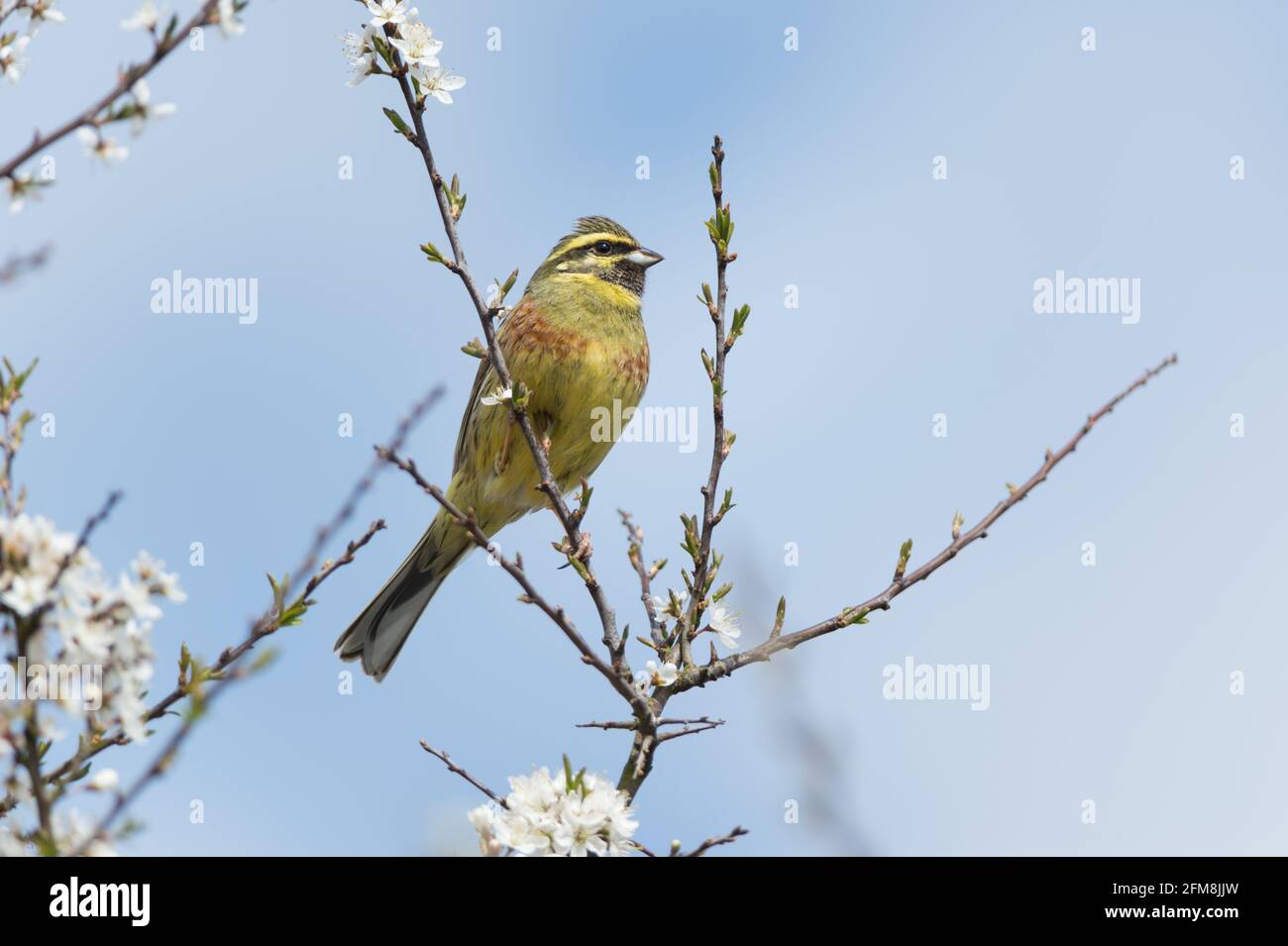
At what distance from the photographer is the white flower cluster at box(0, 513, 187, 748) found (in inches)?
89.3

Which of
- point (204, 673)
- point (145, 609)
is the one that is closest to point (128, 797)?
point (145, 609)

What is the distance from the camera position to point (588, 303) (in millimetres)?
7375

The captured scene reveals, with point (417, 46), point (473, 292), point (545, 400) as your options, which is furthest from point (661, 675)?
point (545, 400)

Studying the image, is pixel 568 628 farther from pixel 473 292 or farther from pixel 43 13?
pixel 43 13

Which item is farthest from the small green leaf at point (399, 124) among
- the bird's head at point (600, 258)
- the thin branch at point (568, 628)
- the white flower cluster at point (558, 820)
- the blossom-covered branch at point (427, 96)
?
the bird's head at point (600, 258)

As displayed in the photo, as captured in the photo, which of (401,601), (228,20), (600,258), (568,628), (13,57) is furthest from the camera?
(600,258)

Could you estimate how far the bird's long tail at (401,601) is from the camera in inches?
285

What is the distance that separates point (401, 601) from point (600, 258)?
7.25 ft

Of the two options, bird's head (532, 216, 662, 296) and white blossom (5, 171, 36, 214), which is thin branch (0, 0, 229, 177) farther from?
bird's head (532, 216, 662, 296)

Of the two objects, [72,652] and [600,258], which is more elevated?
[600,258]

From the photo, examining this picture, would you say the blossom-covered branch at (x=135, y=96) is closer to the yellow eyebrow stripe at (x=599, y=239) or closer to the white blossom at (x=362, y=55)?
the white blossom at (x=362, y=55)

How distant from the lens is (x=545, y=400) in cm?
700
